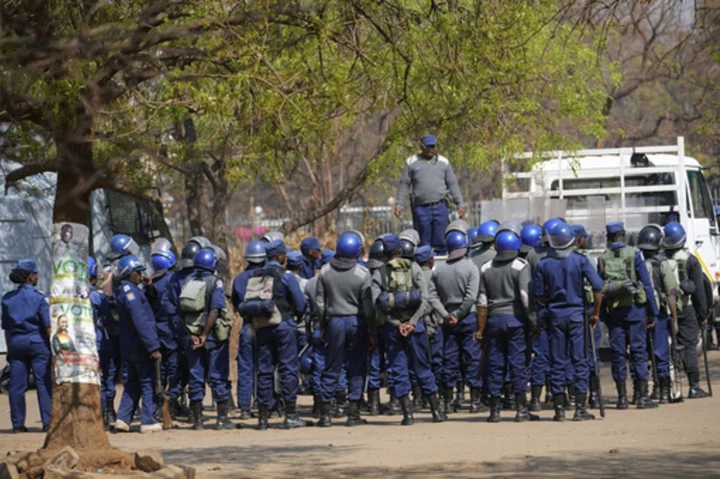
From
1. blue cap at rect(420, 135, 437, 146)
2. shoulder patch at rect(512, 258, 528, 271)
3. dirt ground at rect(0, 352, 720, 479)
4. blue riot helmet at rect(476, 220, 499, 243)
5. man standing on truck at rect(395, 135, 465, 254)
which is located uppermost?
blue cap at rect(420, 135, 437, 146)

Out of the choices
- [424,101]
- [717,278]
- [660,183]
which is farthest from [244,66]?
[717,278]

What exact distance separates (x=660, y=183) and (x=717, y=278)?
6.95 feet

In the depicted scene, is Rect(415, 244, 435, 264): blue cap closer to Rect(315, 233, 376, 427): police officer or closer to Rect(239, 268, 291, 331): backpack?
Rect(315, 233, 376, 427): police officer

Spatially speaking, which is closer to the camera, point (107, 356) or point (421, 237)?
point (107, 356)

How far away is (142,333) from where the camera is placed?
1430cm

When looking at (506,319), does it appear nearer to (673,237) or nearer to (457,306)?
(457,306)

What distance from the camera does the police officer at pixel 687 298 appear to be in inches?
615

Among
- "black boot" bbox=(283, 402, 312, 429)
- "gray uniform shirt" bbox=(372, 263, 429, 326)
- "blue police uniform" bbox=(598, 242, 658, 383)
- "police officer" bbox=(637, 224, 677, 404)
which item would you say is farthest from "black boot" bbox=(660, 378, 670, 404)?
"black boot" bbox=(283, 402, 312, 429)

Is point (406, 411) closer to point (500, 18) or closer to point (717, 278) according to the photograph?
point (500, 18)

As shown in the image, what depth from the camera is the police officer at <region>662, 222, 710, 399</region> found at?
51.2 feet

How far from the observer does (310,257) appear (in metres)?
17.2

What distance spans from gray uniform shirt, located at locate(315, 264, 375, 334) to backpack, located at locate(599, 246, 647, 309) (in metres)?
2.72

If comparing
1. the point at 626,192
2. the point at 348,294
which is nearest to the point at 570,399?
the point at 348,294

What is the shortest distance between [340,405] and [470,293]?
2.22 metres
